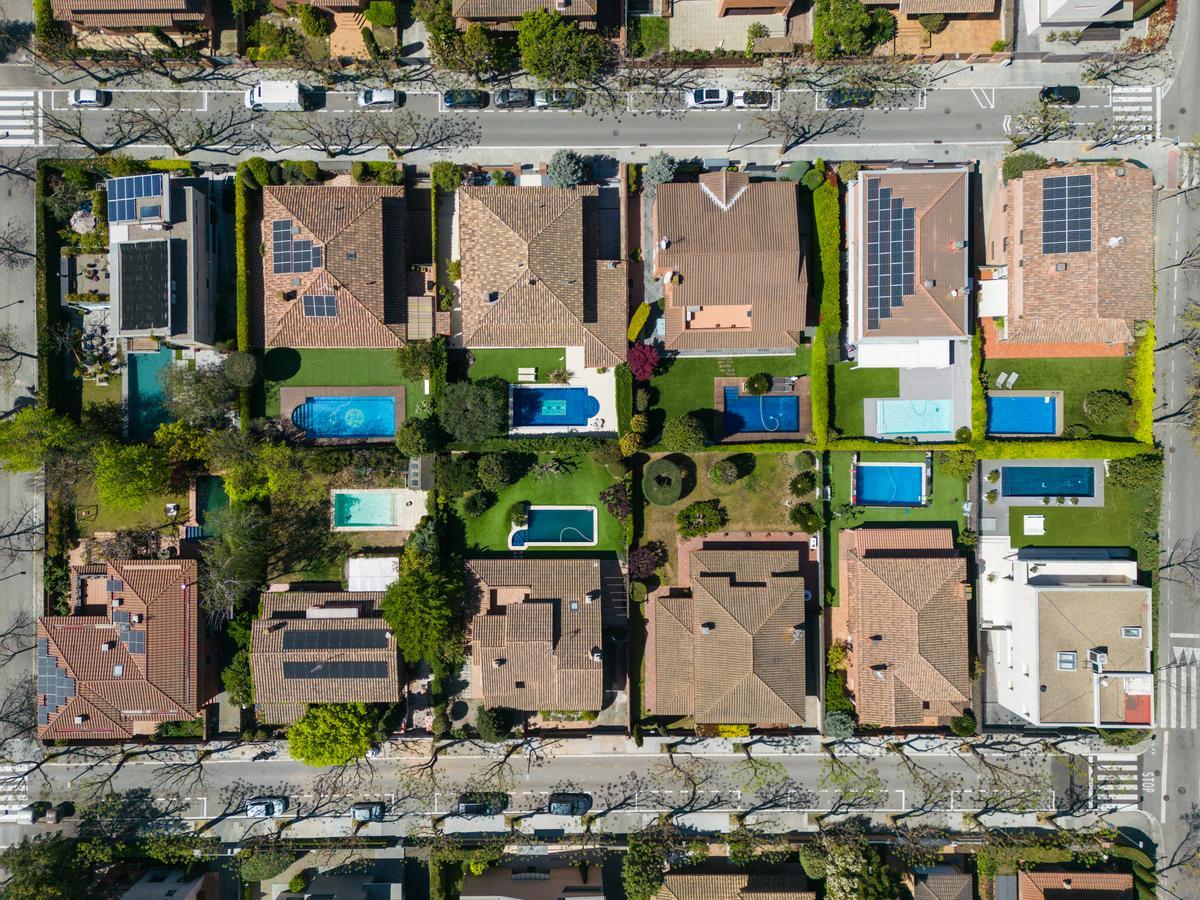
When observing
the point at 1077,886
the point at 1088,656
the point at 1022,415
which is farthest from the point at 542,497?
the point at 1077,886

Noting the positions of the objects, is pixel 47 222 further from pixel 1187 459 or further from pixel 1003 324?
pixel 1187 459

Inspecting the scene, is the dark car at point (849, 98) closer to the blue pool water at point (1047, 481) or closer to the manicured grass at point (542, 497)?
the blue pool water at point (1047, 481)

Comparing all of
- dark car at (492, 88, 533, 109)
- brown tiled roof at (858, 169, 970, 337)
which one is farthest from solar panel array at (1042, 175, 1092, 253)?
dark car at (492, 88, 533, 109)

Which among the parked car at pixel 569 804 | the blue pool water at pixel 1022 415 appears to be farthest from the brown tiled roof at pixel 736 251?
the parked car at pixel 569 804

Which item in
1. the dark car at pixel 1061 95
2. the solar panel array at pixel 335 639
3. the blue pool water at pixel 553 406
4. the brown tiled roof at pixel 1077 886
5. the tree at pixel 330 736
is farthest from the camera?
the blue pool water at pixel 553 406

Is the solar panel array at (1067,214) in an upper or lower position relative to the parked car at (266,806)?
upper

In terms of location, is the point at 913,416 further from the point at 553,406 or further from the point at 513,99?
the point at 513,99
